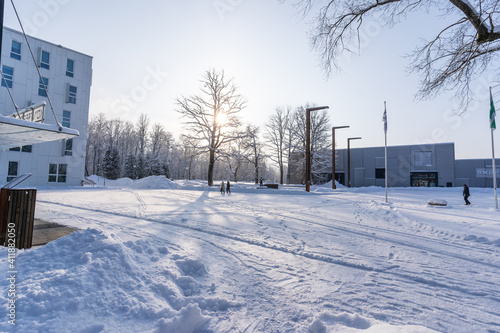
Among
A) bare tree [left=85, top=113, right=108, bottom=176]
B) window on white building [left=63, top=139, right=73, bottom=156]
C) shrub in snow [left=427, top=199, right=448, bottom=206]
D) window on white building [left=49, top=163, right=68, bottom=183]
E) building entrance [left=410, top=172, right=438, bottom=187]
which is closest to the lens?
shrub in snow [left=427, top=199, right=448, bottom=206]

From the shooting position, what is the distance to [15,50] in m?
23.1

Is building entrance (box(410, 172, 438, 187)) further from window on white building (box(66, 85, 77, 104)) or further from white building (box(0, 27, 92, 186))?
window on white building (box(66, 85, 77, 104))

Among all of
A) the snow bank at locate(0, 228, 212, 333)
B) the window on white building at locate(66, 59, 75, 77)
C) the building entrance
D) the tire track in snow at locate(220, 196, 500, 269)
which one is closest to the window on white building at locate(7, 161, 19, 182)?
the window on white building at locate(66, 59, 75, 77)

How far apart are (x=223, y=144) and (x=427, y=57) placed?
24096mm

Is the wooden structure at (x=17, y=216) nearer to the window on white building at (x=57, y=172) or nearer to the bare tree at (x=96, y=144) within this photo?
the window on white building at (x=57, y=172)

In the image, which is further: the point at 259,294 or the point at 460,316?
the point at 259,294

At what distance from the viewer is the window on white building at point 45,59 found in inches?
977

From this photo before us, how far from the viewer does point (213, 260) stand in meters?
4.72

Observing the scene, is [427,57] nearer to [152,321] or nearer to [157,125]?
[152,321]

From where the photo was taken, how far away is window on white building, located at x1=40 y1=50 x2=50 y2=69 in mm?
24828

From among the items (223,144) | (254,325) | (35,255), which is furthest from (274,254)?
(223,144)

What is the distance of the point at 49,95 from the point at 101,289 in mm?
30801

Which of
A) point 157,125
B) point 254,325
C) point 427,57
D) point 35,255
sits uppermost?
point 157,125

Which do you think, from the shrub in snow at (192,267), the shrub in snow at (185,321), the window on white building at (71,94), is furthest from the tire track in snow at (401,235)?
the window on white building at (71,94)
